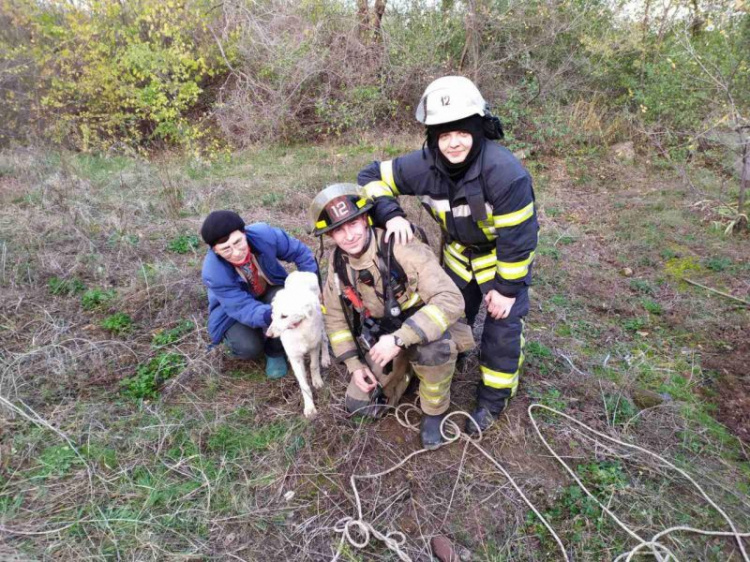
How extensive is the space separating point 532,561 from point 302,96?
11.0m

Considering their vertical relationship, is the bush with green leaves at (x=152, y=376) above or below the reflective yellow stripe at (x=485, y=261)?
below

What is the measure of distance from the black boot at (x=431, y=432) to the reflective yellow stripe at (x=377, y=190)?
152 centimetres

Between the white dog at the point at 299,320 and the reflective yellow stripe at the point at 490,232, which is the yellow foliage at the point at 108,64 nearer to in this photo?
the white dog at the point at 299,320

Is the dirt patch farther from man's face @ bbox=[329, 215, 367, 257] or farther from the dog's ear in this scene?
the dog's ear

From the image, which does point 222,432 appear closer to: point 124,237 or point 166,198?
point 124,237

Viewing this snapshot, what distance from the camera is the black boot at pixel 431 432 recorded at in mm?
2586

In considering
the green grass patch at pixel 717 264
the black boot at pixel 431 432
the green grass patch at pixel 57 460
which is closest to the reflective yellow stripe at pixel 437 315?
the black boot at pixel 431 432

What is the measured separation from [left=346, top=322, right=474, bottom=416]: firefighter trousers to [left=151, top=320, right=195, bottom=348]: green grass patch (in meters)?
1.81

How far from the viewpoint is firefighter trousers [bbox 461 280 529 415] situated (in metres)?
2.52

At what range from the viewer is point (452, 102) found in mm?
2145

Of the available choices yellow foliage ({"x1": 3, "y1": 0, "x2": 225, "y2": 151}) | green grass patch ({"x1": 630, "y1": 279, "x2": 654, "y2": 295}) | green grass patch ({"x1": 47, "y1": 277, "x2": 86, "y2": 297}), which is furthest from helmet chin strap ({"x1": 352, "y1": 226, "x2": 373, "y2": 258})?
yellow foliage ({"x1": 3, "y1": 0, "x2": 225, "y2": 151})

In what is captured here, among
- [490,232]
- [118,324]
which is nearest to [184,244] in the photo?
[118,324]

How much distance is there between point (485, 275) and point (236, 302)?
1842 millimetres

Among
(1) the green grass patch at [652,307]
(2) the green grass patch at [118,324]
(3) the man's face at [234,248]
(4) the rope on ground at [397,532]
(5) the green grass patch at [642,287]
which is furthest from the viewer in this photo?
(5) the green grass patch at [642,287]
